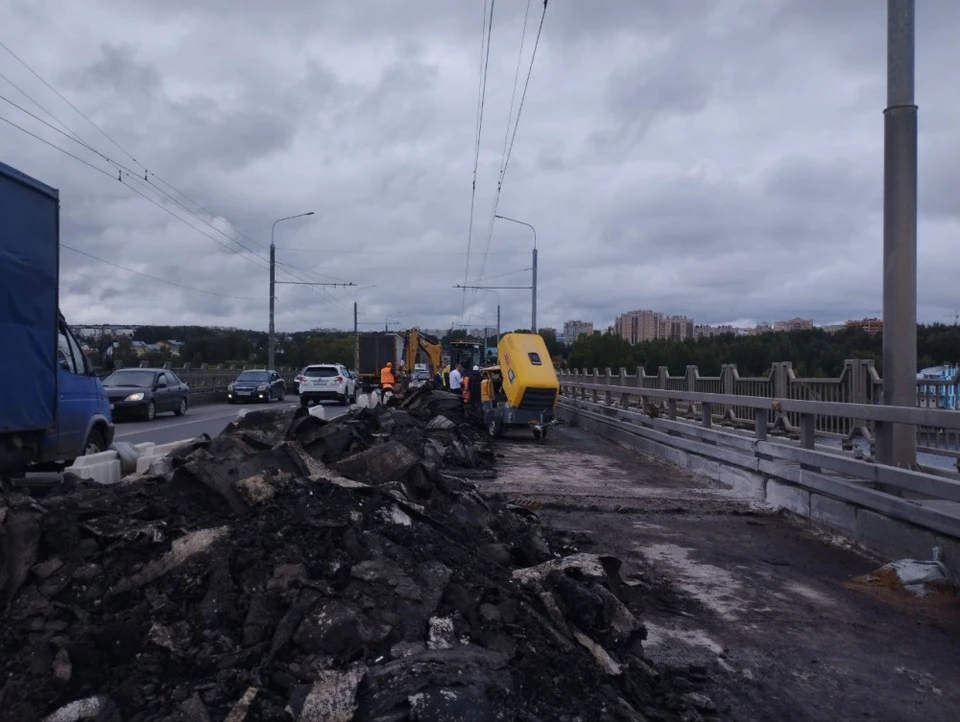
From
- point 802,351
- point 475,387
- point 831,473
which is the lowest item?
point 831,473

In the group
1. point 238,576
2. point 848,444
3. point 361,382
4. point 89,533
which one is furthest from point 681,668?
point 361,382

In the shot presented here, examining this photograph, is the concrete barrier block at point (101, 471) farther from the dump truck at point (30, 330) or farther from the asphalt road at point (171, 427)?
the asphalt road at point (171, 427)

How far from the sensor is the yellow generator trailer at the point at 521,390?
65.4 ft

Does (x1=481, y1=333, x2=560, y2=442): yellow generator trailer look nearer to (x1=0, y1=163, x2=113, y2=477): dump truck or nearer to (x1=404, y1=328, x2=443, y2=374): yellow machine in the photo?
(x1=0, y1=163, x2=113, y2=477): dump truck

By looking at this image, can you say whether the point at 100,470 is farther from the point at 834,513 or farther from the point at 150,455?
the point at 834,513

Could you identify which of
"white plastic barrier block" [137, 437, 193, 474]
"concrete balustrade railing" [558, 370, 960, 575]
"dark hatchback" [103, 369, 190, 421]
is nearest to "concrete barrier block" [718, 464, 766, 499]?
"concrete balustrade railing" [558, 370, 960, 575]

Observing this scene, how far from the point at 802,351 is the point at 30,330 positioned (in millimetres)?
18449

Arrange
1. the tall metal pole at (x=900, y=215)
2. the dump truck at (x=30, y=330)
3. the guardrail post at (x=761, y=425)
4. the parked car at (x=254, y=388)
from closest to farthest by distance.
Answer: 1. the dump truck at (x=30, y=330)
2. the tall metal pole at (x=900, y=215)
3. the guardrail post at (x=761, y=425)
4. the parked car at (x=254, y=388)

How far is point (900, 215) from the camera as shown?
8492 millimetres

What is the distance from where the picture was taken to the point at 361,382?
43375 millimetres

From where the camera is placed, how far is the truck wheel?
10609 mm

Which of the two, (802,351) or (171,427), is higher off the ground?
(802,351)

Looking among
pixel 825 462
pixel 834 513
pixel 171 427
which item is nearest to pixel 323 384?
pixel 171 427

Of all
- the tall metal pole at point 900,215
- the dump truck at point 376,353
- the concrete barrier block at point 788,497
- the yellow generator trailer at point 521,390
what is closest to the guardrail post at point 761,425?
the concrete barrier block at point 788,497
